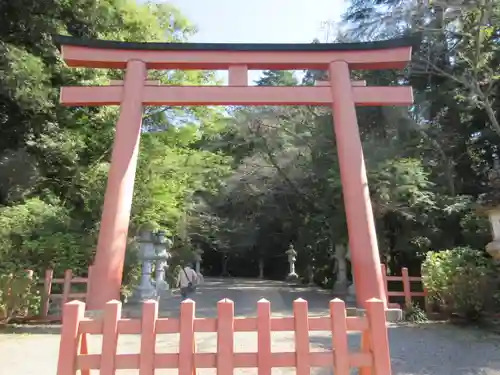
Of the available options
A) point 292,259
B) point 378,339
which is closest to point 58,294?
point 378,339

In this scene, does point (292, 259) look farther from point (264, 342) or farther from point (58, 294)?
point (264, 342)

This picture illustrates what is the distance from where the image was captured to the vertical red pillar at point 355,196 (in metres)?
4.33

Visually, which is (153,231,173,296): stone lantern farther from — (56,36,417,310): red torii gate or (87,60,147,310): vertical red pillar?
(87,60,147,310): vertical red pillar

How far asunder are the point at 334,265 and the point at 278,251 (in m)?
11.7

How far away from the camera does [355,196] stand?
4.66 meters

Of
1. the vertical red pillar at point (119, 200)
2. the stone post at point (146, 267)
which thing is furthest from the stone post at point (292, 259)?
the vertical red pillar at point (119, 200)

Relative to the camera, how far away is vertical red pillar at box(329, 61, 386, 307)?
433cm

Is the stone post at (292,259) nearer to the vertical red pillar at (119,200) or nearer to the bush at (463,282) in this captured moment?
the bush at (463,282)

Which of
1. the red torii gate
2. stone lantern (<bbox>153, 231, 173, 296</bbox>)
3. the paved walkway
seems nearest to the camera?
the paved walkway

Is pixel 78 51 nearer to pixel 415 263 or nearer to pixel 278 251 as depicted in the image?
pixel 415 263

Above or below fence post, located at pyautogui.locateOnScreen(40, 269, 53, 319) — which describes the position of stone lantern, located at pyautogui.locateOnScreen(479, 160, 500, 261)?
above

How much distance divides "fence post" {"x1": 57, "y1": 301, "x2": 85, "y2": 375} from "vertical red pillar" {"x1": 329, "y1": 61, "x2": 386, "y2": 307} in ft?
8.93

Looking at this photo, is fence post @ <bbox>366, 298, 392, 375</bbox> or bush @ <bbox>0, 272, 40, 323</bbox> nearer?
fence post @ <bbox>366, 298, 392, 375</bbox>

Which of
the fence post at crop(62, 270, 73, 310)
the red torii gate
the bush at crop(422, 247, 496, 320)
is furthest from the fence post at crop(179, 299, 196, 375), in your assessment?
the bush at crop(422, 247, 496, 320)
